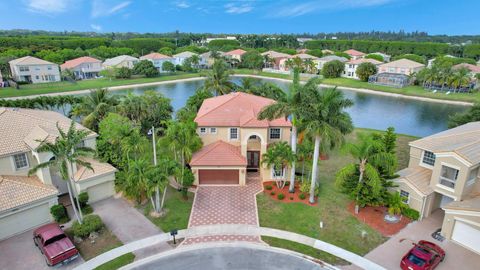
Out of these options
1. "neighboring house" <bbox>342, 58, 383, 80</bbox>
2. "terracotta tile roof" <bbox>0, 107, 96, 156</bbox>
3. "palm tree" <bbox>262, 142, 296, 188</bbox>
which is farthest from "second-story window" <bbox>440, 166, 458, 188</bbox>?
"neighboring house" <bbox>342, 58, 383, 80</bbox>

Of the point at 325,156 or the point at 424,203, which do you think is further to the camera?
the point at 325,156

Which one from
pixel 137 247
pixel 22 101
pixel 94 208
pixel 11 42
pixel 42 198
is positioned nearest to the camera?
pixel 137 247

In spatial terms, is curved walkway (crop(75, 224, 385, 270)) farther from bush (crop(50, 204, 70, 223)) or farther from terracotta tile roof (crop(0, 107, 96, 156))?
terracotta tile roof (crop(0, 107, 96, 156))

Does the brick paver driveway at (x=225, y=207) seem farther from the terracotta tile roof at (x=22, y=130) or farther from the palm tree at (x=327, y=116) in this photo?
the terracotta tile roof at (x=22, y=130)

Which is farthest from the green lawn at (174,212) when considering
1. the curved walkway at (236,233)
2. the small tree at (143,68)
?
the small tree at (143,68)

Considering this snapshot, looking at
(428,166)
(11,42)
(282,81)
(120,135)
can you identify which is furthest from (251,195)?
(11,42)

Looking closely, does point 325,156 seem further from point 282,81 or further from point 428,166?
point 282,81
